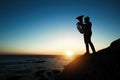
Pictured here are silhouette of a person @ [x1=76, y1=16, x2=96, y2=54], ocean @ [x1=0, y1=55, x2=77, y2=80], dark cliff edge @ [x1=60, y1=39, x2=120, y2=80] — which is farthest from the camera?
ocean @ [x1=0, y1=55, x2=77, y2=80]

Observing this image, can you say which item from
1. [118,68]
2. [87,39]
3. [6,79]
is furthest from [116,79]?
[6,79]

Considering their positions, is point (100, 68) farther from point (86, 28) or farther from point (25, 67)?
point (25, 67)

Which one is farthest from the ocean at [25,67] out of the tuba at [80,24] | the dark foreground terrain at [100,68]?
the tuba at [80,24]

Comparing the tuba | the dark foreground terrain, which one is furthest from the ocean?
the tuba

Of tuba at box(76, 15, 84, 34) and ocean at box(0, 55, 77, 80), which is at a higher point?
tuba at box(76, 15, 84, 34)

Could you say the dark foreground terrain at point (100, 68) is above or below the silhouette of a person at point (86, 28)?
below

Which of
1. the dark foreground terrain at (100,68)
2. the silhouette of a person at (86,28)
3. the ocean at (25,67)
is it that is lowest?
the ocean at (25,67)

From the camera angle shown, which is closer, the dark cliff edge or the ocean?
the dark cliff edge

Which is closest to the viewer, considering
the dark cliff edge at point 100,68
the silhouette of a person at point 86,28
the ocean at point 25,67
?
the dark cliff edge at point 100,68

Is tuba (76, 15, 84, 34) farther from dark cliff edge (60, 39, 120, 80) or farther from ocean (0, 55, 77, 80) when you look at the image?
ocean (0, 55, 77, 80)

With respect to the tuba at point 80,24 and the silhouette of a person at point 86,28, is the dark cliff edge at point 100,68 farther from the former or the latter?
the tuba at point 80,24

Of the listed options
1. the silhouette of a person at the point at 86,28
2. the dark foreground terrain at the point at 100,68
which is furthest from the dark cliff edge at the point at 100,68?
the silhouette of a person at the point at 86,28

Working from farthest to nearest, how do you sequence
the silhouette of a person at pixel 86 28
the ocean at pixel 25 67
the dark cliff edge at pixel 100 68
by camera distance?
the ocean at pixel 25 67 → the silhouette of a person at pixel 86 28 → the dark cliff edge at pixel 100 68

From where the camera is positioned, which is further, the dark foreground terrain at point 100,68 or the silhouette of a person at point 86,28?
the silhouette of a person at point 86,28
